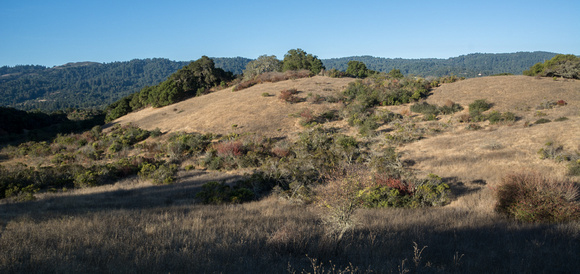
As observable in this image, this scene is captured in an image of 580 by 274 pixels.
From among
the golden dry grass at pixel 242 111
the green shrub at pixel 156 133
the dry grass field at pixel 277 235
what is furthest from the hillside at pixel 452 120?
the green shrub at pixel 156 133

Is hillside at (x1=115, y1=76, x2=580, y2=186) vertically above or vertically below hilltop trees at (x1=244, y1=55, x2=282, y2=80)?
below

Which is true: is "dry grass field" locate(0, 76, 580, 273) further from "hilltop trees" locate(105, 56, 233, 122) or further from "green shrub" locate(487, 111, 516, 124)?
"hilltop trees" locate(105, 56, 233, 122)

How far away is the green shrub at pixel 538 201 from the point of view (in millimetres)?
6406

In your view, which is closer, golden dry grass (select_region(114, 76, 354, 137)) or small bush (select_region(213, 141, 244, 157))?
small bush (select_region(213, 141, 244, 157))

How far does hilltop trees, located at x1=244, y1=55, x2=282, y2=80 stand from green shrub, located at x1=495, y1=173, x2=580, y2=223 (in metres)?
42.4

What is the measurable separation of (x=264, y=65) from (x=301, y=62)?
6.71 metres

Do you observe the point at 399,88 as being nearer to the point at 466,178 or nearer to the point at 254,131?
the point at 254,131

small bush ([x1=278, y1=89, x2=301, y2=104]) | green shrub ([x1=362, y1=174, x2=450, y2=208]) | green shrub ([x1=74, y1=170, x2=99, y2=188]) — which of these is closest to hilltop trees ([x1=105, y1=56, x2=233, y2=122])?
small bush ([x1=278, y1=89, x2=301, y2=104])

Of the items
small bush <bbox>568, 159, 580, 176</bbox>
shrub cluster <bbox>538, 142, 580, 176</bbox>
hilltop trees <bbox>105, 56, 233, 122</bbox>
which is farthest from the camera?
hilltop trees <bbox>105, 56, 233, 122</bbox>

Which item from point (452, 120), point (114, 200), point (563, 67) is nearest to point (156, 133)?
point (114, 200)

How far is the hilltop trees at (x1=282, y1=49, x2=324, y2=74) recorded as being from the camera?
48062 mm

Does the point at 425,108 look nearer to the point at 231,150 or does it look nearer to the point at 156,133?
the point at 231,150

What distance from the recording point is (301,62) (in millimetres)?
49906

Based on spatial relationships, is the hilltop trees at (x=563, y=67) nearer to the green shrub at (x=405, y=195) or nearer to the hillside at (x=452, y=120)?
the hillside at (x=452, y=120)
